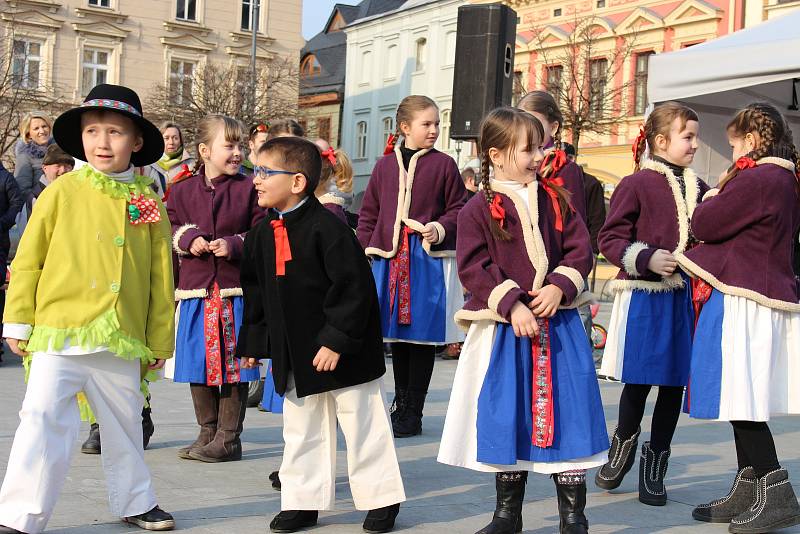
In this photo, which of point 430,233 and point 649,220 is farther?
point 430,233

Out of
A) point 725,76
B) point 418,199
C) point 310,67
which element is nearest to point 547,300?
point 418,199

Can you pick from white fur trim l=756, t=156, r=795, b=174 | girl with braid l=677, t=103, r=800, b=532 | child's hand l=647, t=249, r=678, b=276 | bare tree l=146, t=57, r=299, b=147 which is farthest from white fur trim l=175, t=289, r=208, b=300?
bare tree l=146, t=57, r=299, b=147

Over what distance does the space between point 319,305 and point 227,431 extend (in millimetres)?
1725

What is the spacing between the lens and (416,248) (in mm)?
7832

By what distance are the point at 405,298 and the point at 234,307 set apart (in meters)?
1.59

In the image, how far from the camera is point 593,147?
3966 centimetres

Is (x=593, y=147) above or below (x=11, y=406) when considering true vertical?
above

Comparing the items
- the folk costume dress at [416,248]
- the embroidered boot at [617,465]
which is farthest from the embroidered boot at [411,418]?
the embroidered boot at [617,465]

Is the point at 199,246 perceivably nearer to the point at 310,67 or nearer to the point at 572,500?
the point at 572,500

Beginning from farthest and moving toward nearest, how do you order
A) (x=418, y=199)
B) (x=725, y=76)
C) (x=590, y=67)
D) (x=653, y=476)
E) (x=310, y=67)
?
(x=310, y=67) < (x=590, y=67) < (x=725, y=76) < (x=418, y=199) < (x=653, y=476)

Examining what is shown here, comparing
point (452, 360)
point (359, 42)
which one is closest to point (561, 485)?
point (452, 360)

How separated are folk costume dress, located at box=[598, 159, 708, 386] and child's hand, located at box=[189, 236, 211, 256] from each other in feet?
6.74

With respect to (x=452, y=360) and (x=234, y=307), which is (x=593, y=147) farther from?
(x=234, y=307)

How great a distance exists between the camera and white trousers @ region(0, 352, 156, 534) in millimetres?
4629
